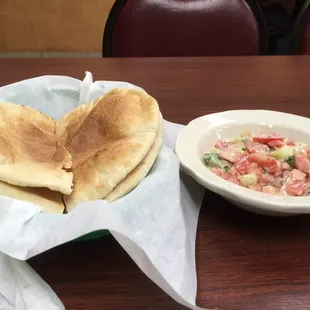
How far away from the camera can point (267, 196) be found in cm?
65

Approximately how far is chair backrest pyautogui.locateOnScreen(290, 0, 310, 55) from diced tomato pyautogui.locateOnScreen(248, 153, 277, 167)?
0.83 m

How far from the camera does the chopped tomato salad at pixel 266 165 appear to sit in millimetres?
702

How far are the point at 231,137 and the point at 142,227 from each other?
32cm

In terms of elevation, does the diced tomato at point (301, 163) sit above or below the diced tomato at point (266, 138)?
above

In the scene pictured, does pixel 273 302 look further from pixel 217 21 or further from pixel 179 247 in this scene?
pixel 217 21

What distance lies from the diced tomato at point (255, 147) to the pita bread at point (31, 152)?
0.87 feet

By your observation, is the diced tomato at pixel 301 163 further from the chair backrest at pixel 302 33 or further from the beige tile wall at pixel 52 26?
the beige tile wall at pixel 52 26

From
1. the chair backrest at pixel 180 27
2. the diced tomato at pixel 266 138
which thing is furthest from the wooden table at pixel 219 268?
the chair backrest at pixel 180 27

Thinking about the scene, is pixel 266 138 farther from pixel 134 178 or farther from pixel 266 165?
pixel 134 178

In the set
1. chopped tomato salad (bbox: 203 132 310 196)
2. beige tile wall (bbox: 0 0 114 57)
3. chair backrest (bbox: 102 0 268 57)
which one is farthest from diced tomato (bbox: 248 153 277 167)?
beige tile wall (bbox: 0 0 114 57)

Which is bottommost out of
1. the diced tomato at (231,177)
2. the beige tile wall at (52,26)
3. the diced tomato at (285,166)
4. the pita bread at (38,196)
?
the beige tile wall at (52,26)

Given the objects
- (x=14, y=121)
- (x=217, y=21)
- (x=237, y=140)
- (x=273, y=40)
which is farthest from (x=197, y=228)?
(x=273, y=40)

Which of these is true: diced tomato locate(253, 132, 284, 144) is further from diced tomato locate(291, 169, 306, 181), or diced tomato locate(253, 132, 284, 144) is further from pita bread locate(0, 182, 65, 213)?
pita bread locate(0, 182, 65, 213)

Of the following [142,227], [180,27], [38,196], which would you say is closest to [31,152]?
[38,196]
